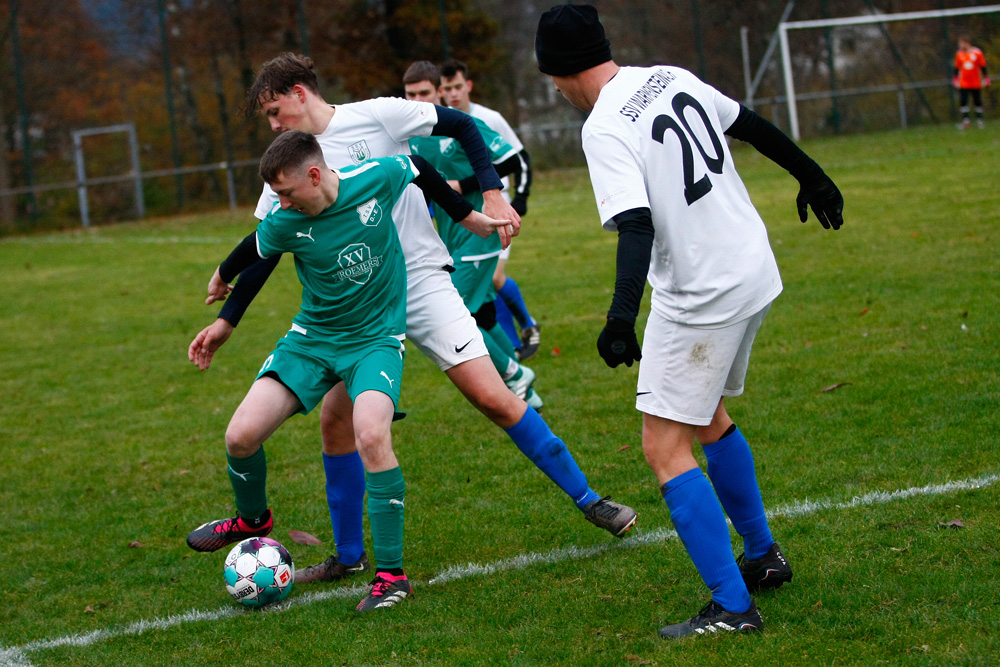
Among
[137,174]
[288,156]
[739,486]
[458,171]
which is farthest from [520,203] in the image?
[137,174]

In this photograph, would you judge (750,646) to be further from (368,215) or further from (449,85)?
(449,85)

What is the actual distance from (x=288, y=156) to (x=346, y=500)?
1.39m

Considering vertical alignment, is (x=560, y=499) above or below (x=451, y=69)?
below

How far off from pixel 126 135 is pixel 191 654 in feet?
91.3

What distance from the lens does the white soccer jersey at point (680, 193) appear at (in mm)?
2904

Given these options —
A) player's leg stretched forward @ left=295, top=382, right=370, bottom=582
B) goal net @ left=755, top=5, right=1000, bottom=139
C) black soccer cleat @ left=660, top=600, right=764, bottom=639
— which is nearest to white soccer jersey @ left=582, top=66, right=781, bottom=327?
black soccer cleat @ left=660, top=600, right=764, bottom=639

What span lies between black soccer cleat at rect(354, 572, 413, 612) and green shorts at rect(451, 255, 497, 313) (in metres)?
2.53

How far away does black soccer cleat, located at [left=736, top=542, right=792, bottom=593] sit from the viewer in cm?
342

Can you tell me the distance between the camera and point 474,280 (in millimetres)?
6145

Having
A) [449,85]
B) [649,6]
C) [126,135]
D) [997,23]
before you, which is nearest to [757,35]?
[649,6]

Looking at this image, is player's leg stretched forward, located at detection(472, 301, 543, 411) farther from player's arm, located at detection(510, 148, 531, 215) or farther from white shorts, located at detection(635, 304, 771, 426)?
white shorts, located at detection(635, 304, 771, 426)

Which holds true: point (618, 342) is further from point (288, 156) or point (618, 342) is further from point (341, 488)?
point (341, 488)

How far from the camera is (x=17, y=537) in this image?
4914 mm

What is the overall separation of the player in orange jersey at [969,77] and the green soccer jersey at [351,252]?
844 inches
